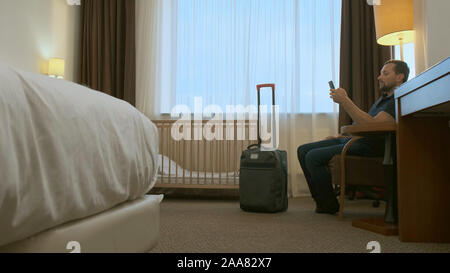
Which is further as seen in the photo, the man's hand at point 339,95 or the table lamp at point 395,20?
the table lamp at point 395,20

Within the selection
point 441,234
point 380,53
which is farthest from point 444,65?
point 380,53

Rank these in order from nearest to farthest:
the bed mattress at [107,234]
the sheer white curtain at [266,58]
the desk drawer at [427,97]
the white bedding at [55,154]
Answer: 1. the white bedding at [55,154]
2. the bed mattress at [107,234]
3. the desk drawer at [427,97]
4. the sheer white curtain at [266,58]

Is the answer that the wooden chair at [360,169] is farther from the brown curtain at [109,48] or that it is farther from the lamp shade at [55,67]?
the lamp shade at [55,67]

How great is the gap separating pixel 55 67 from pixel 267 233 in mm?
2783

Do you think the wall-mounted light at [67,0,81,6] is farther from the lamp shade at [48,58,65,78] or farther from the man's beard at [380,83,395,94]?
the man's beard at [380,83,395,94]

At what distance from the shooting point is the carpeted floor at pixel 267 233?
149 centimetres

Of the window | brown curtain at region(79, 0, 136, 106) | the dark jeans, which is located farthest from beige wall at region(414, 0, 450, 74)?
brown curtain at region(79, 0, 136, 106)

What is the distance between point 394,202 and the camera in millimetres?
1876

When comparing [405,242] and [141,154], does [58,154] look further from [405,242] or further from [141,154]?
[405,242]

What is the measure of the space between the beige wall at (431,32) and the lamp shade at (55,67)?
3.14 metres

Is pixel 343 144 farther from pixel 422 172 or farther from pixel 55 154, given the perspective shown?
pixel 55 154

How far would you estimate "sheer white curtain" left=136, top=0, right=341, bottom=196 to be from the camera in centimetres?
359

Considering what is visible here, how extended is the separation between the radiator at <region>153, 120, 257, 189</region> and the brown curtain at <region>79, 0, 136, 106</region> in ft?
2.45

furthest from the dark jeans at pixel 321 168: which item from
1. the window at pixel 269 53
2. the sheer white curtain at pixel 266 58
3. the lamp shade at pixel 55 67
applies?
the lamp shade at pixel 55 67
